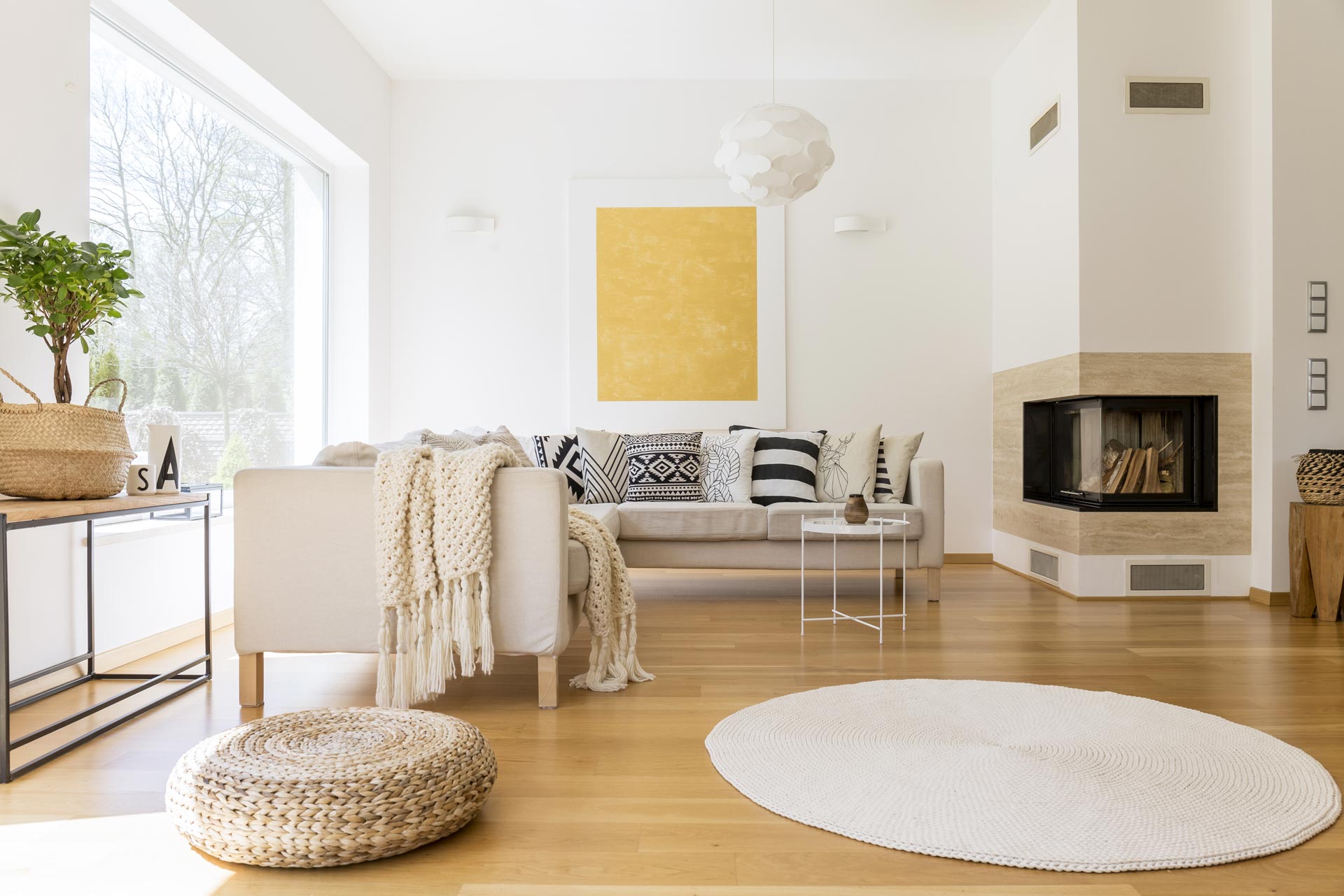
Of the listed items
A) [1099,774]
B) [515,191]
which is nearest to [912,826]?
[1099,774]

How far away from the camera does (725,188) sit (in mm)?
5621

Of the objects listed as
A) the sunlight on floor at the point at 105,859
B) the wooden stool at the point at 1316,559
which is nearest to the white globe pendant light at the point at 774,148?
the wooden stool at the point at 1316,559

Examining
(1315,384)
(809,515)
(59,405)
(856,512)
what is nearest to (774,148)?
(856,512)

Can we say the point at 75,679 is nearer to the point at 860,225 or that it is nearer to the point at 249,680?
the point at 249,680

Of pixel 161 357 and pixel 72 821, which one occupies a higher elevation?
pixel 161 357

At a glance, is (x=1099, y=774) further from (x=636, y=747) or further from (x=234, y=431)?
(x=234, y=431)

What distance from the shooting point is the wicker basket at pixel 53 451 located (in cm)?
227

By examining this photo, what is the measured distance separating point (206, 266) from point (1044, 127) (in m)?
4.33

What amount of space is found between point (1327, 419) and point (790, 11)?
3.38 m

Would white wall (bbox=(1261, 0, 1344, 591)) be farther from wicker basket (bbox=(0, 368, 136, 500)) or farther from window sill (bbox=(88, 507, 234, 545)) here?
window sill (bbox=(88, 507, 234, 545))

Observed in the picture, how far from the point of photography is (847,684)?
279cm

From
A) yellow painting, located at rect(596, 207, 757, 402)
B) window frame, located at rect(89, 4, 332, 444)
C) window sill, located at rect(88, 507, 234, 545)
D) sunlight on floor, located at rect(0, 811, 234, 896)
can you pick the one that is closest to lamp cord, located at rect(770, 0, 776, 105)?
yellow painting, located at rect(596, 207, 757, 402)

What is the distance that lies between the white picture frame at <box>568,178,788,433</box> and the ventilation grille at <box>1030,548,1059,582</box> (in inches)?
66.7

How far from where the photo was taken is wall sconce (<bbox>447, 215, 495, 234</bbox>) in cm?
559
